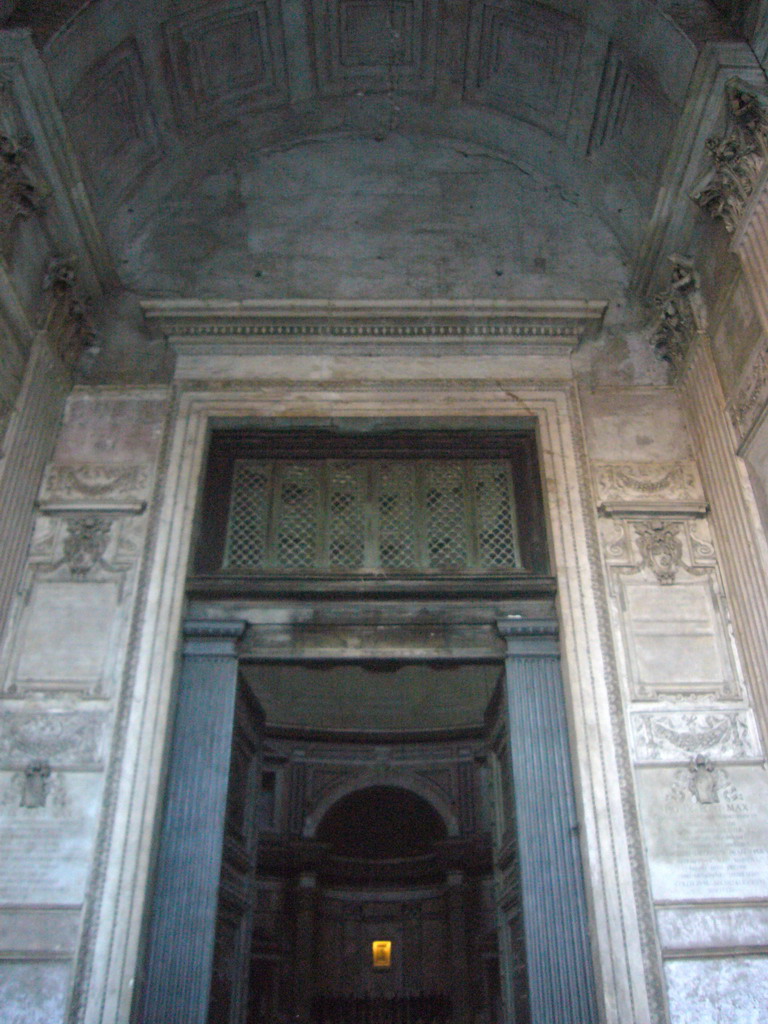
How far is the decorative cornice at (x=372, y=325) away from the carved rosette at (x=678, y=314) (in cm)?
50

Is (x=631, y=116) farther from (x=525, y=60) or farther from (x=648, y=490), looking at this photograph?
(x=648, y=490)

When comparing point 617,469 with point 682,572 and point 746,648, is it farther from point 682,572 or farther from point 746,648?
point 746,648

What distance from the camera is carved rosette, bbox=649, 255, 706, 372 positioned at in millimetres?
Result: 6965

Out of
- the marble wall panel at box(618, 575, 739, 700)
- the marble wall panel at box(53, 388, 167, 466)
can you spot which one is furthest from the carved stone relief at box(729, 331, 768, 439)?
the marble wall panel at box(53, 388, 167, 466)

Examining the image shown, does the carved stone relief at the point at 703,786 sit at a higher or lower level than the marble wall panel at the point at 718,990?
higher

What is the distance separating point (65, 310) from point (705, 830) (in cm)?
590

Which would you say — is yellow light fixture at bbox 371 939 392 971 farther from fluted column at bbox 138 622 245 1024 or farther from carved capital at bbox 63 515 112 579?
carved capital at bbox 63 515 112 579

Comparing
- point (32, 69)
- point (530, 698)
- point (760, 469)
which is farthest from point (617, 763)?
point (32, 69)

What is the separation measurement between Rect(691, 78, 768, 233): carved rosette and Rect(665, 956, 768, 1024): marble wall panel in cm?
463

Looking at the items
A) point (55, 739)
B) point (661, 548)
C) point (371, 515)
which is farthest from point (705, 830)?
point (55, 739)

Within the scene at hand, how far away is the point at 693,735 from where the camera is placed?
586cm

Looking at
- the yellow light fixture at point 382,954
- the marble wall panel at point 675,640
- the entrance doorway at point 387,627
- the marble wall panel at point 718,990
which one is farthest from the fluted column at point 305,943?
the marble wall panel at point 675,640

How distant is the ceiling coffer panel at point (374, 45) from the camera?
26.3 feet

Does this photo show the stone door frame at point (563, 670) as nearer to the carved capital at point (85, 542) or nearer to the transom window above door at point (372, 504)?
the transom window above door at point (372, 504)
